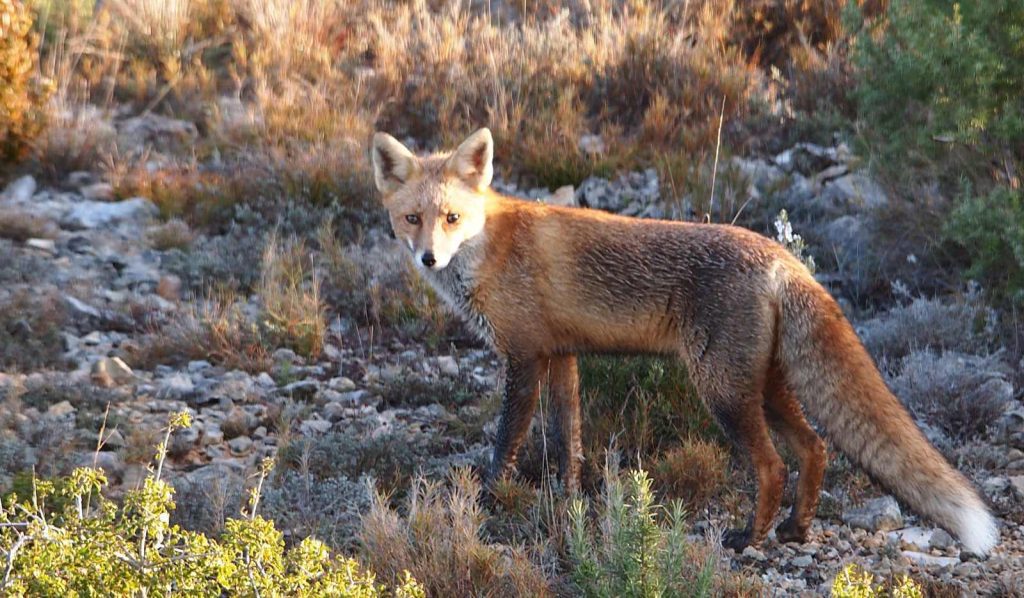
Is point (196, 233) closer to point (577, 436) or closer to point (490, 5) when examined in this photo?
point (577, 436)

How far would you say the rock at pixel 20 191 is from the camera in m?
8.66

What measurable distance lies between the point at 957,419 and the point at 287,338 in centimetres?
376

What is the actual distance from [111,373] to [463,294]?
233 cm

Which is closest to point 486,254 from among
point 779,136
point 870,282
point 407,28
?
point 870,282

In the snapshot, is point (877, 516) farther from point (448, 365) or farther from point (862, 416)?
point (448, 365)

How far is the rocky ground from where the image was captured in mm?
4797

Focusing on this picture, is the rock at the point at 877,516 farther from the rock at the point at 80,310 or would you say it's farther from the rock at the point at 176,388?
the rock at the point at 80,310

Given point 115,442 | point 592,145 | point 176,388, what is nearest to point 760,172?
point 592,145

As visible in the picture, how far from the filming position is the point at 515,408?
16.8 ft

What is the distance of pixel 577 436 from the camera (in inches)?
207

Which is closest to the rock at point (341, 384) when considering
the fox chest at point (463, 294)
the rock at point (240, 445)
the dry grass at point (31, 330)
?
the rock at point (240, 445)

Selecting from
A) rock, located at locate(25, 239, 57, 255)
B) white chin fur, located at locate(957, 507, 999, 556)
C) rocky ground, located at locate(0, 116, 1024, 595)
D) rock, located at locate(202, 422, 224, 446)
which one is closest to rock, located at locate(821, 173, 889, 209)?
rocky ground, located at locate(0, 116, 1024, 595)

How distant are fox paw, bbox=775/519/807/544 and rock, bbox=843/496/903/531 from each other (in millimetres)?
287

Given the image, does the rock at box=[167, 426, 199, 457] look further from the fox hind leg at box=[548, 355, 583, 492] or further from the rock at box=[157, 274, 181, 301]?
the rock at box=[157, 274, 181, 301]
